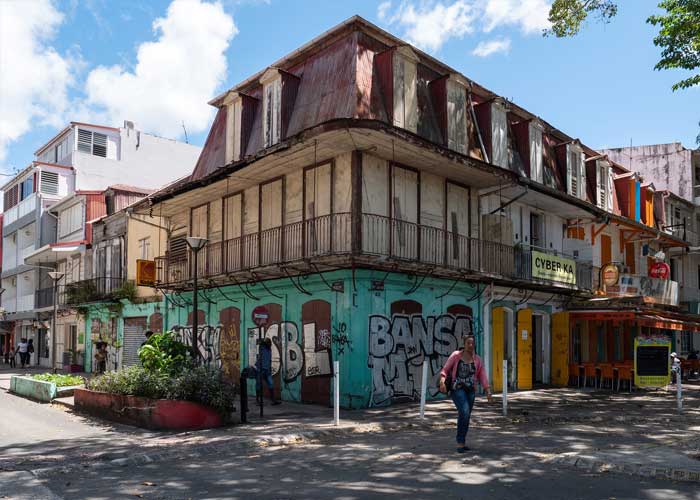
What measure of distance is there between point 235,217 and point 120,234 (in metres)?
9.93

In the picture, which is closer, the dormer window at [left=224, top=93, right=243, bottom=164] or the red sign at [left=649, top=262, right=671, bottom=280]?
the dormer window at [left=224, top=93, right=243, bottom=164]

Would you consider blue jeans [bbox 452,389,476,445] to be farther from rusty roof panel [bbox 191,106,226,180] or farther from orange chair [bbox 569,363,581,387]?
orange chair [bbox 569,363,581,387]

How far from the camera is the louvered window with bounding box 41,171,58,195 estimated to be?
35406 mm

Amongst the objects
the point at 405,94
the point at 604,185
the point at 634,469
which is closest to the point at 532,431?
the point at 634,469

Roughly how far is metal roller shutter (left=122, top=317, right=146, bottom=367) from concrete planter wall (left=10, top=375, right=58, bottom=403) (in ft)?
20.6

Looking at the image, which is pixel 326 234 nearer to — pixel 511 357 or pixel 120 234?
pixel 511 357

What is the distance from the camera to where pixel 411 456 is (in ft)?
29.0

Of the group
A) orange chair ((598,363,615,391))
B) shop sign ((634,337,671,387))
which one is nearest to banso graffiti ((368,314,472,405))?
shop sign ((634,337,671,387))

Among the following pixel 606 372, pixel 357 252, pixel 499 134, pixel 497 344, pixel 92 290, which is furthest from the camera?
pixel 92 290

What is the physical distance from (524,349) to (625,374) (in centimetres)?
344

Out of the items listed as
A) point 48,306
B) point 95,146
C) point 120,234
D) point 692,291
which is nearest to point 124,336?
point 120,234

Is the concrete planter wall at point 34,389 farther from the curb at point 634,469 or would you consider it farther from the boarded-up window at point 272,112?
the curb at point 634,469

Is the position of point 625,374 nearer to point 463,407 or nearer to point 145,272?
point 463,407

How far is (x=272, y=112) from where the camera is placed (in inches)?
659
